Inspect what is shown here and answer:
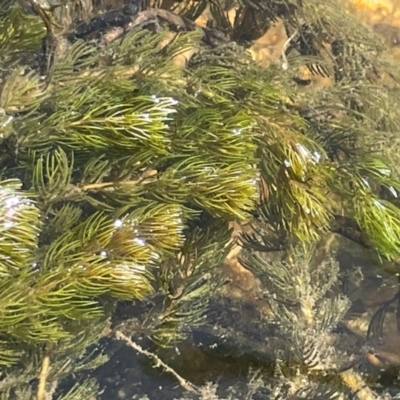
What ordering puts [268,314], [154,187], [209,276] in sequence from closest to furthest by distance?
[154,187], [209,276], [268,314]

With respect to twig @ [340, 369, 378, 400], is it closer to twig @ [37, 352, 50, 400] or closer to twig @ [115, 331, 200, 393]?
twig @ [115, 331, 200, 393]

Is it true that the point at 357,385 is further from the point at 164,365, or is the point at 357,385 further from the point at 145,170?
the point at 145,170

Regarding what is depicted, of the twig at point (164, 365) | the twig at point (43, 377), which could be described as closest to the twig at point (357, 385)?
the twig at point (164, 365)

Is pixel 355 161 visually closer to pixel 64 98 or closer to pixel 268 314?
pixel 268 314

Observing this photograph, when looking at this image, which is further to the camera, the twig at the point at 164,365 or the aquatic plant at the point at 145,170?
the twig at the point at 164,365

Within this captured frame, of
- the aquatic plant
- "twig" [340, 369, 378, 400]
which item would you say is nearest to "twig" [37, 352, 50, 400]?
the aquatic plant

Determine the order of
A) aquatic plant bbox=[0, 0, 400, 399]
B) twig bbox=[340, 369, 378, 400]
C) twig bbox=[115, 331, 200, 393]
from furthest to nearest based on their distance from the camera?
twig bbox=[340, 369, 378, 400] → twig bbox=[115, 331, 200, 393] → aquatic plant bbox=[0, 0, 400, 399]

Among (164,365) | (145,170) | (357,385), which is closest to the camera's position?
(145,170)

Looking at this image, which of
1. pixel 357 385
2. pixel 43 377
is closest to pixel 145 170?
pixel 43 377

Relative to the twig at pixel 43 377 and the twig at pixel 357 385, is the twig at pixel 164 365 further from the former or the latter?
the twig at pixel 357 385

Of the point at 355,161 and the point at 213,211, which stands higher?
the point at 355,161

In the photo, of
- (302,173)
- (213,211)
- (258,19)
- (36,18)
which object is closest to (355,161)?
(302,173)
